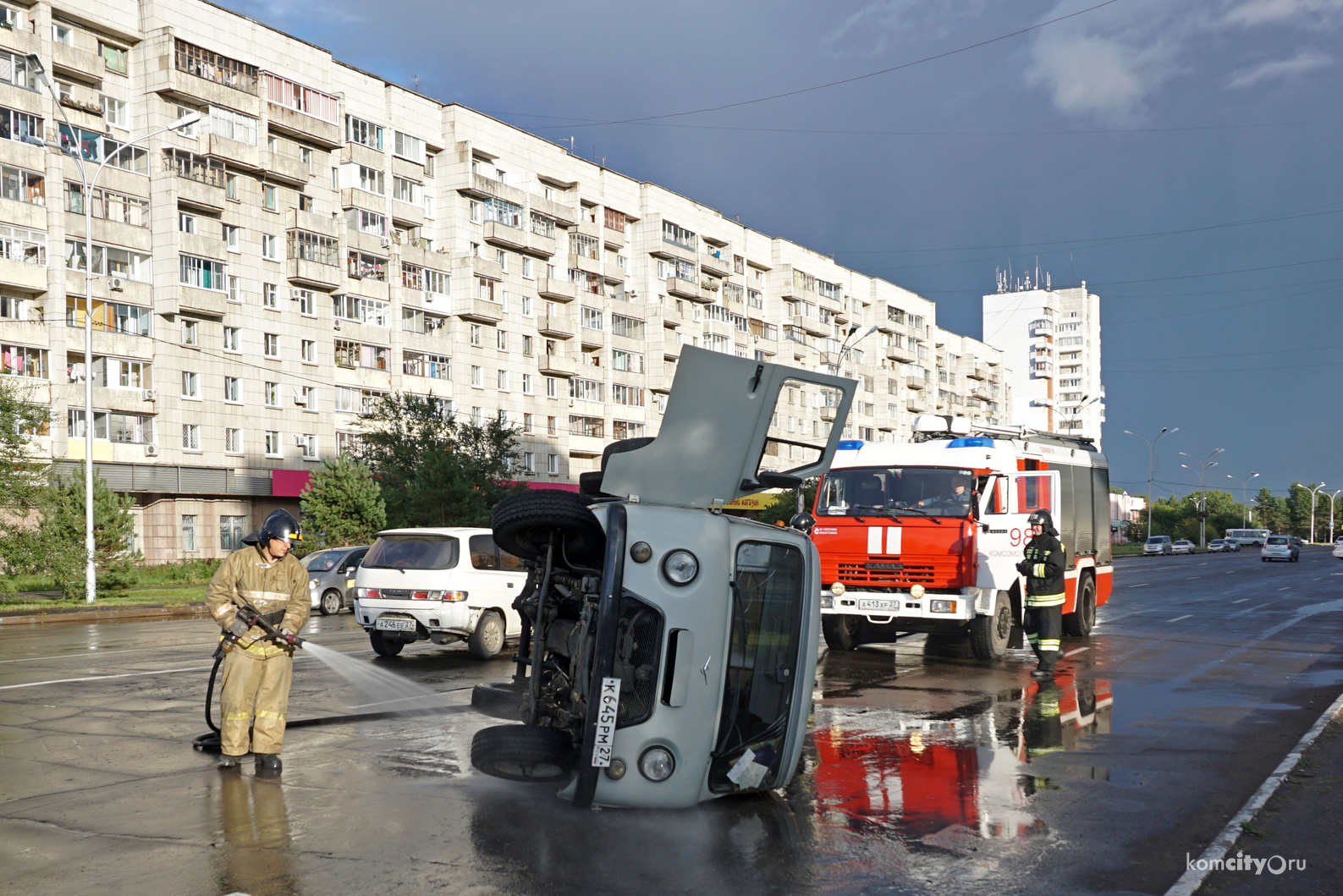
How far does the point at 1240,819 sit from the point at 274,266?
49.6 metres

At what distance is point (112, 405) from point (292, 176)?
1320 cm

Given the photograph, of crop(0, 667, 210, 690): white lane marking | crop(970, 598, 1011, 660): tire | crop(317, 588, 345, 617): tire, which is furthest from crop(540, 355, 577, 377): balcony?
crop(970, 598, 1011, 660): tire

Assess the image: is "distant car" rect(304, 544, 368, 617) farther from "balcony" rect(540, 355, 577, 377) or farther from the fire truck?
"balcony" rect(540, 355, 577, 377)

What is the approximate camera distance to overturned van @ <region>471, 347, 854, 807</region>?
630 cm

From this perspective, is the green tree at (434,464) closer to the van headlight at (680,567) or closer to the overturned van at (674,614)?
the overturned van at (674,614)

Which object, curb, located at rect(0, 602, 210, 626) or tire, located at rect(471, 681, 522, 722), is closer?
tire, located at rect(471, 681, 522, 722)

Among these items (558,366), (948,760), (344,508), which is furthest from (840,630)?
(558,366)

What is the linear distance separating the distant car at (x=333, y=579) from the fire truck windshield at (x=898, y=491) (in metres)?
Result: 13.9

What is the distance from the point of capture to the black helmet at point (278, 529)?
7945 millimetres

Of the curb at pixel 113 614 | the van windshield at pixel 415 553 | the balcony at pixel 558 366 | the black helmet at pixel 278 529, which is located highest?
the balcony at pixel 558 366

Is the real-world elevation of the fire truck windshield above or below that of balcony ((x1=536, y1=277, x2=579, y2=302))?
below

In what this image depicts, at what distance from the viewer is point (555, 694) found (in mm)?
7012

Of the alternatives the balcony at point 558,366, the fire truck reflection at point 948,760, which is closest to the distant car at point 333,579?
the fire truck reflection at point 948,760

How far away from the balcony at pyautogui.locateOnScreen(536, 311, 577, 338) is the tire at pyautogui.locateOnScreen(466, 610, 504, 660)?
50.4m
